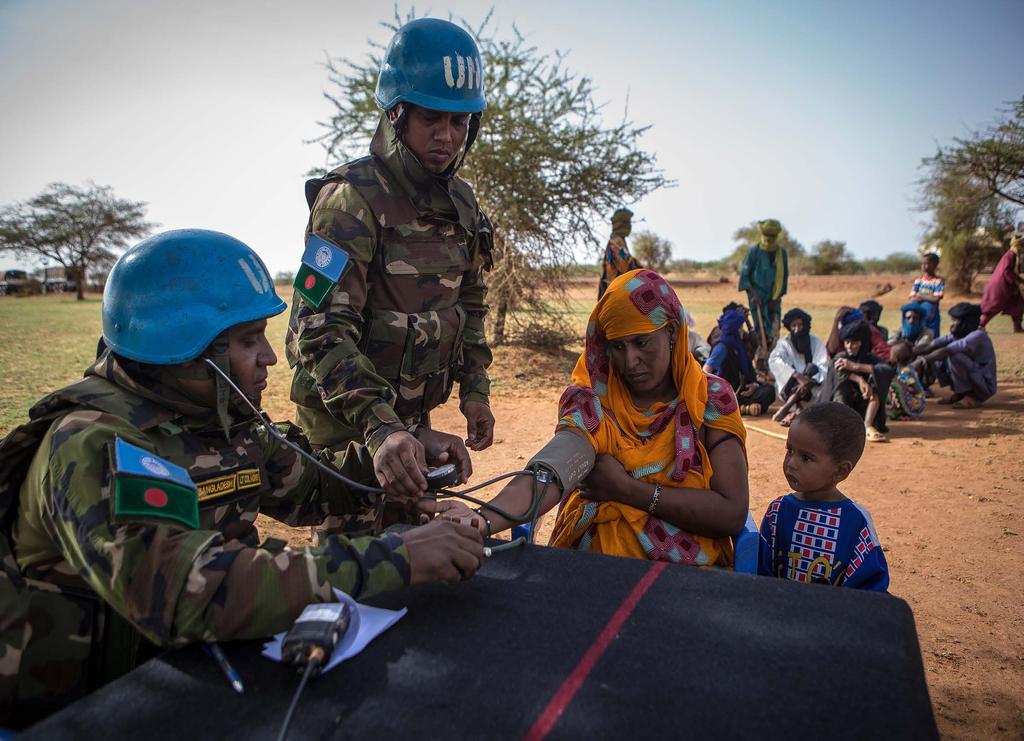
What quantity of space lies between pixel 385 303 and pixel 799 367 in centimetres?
631

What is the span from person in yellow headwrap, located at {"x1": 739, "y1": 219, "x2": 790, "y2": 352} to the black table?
27.4ft

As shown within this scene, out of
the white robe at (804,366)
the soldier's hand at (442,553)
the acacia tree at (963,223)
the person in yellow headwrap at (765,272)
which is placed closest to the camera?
the soldier's hand at (442,553)

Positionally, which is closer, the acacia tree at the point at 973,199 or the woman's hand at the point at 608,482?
the woman's hand at the point at 608,482

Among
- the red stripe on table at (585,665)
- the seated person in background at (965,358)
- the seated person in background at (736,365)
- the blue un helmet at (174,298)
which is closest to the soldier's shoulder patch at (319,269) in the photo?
the blue un helmet at (174,298)

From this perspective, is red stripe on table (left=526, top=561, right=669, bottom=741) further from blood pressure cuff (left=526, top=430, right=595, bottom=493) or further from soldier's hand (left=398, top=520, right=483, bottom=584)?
blood pressure cuff (left=526, top=430, right=595, bottom=493)

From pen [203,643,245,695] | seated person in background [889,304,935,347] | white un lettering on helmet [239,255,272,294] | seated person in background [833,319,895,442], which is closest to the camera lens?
pen [203,643,245,695]

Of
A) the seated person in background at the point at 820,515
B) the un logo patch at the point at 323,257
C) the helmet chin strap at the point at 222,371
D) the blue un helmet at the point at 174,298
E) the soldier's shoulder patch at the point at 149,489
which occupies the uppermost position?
the un logo patch at the point at 323,257

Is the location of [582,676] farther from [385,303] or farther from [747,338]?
[747,338]

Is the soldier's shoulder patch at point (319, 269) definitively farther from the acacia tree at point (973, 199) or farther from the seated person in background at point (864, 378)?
the acacia tree at point (973, 199)

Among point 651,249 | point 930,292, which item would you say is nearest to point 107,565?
point 930,292

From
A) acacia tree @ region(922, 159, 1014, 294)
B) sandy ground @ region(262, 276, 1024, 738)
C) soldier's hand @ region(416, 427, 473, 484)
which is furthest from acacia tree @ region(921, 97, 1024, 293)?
soldier's hand @ region(416, 427, 473, 484)

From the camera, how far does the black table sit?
1062mm

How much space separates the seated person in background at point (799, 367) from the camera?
24.4 ft

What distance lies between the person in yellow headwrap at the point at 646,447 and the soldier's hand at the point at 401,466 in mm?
378
